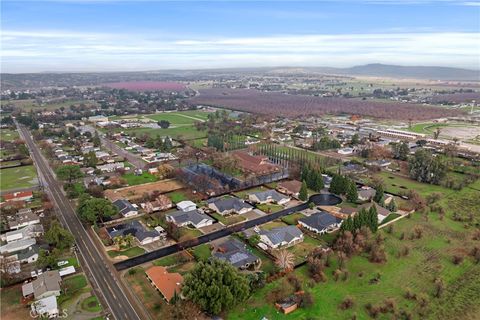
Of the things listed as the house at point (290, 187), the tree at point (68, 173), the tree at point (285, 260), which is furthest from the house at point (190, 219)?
the tree at point (68, 173)

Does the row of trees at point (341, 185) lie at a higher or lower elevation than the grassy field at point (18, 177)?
higher

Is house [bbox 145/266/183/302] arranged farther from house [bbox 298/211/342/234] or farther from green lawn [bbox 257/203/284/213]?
green lawn [bbox 257/203/284/213]

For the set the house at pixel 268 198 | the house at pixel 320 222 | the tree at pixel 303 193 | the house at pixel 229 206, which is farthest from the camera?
the tree at pixel 303 193

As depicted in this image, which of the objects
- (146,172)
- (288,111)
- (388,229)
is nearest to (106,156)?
(146,172)

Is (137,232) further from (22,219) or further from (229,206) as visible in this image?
(22,219)

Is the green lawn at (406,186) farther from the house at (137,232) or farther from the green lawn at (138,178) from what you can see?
the green lawn at (138,178)

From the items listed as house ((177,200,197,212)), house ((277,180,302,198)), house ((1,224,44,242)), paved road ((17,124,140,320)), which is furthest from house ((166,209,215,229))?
house ((1,224,44,242))

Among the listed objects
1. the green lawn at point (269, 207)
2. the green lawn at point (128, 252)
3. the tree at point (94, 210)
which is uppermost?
the tree at point (94, 210)
